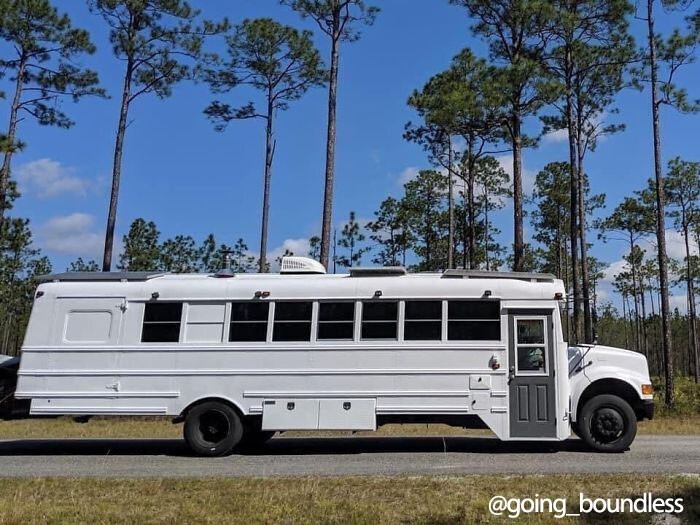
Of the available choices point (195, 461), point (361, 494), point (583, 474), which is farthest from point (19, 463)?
point (583, 474)

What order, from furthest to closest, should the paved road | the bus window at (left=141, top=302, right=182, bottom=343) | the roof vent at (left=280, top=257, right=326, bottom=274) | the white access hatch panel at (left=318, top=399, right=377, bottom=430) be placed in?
the roof vent at (left=280, top=257, right=326, bottom=274) < the bus window at (left=141, top=302, right=182, bottom=343) < the white access hatch panel at (left=318, top=399, right=377, bottom=430) < the paved road

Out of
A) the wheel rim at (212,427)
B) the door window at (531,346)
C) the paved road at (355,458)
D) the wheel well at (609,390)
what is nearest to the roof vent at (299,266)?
the wheel rim at (212,427)

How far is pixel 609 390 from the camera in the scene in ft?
32.9

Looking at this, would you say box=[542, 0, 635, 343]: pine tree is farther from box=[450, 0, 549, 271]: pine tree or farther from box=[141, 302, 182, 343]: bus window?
box=[141, 302, 182, 343]: bus window

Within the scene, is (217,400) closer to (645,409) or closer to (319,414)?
(319,414)

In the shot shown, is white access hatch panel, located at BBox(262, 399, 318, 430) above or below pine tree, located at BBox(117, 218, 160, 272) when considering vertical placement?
below

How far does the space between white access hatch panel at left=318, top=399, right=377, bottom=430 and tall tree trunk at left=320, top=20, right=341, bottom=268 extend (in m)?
9.79

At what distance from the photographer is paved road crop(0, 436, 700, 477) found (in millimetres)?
8414

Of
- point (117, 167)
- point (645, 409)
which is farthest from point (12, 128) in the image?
point (645, 409)

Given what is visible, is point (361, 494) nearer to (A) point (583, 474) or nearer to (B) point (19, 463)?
(A) point (583, 474)

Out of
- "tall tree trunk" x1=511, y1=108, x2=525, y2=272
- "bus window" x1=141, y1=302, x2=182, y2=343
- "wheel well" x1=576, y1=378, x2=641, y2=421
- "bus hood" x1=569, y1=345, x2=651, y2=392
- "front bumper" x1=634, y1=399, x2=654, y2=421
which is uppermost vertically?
"tall tree trunk" x1=511, y1=108, x2=525, y2=272

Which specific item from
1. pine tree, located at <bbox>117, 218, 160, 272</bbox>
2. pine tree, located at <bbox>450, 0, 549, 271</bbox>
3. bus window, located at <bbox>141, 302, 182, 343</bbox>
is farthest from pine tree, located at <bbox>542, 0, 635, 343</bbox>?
pine tree, located at <bbox>117, 218, 160, 272</bbox>

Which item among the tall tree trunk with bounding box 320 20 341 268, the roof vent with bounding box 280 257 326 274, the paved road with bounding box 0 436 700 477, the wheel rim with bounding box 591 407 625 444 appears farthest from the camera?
the tall tree trunk with bounding box 320 20 341 268

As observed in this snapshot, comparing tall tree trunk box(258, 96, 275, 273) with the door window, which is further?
tall tree trunk box(258, 96, 275, 273)
